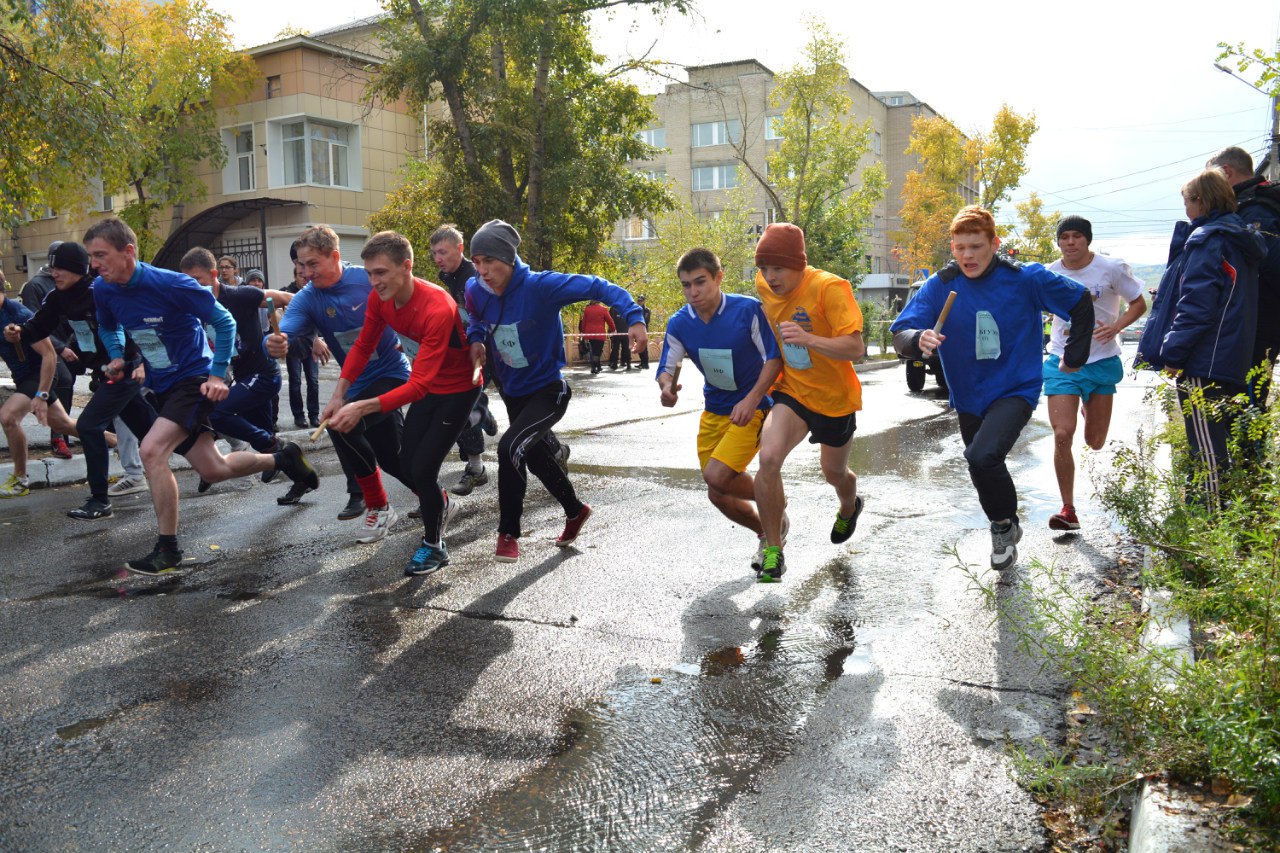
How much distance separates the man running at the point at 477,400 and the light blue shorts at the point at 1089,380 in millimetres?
4193

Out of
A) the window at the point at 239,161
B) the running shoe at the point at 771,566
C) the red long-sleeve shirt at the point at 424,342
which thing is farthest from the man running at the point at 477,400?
the window at the point at 239,161

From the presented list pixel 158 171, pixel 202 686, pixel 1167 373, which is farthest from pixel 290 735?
pixel 158 171

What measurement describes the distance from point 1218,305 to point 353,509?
5560mm

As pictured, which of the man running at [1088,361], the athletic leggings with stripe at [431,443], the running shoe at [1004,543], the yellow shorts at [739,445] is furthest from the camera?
the man running at [1088,361]

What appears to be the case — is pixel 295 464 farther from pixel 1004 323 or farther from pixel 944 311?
pixel 1004 323

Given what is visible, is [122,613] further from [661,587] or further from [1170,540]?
[1170,540]

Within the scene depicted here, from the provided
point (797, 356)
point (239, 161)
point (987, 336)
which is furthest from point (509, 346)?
point (239, 161)

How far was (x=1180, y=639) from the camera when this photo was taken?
3887mm

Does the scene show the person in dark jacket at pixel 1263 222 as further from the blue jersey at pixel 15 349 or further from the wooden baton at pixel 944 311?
the blue jersey at pixel 15 349

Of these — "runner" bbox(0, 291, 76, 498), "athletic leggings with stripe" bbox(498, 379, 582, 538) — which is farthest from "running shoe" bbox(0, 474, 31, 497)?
"athletic leggings with stripe" bbox(498, 379, 582, 538)

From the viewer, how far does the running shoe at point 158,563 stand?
5.88 meters

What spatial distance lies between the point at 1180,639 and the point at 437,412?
3919 millimetres

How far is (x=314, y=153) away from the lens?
3259 cm

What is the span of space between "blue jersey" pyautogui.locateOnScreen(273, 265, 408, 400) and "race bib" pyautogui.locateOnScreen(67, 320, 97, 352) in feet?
8.21
